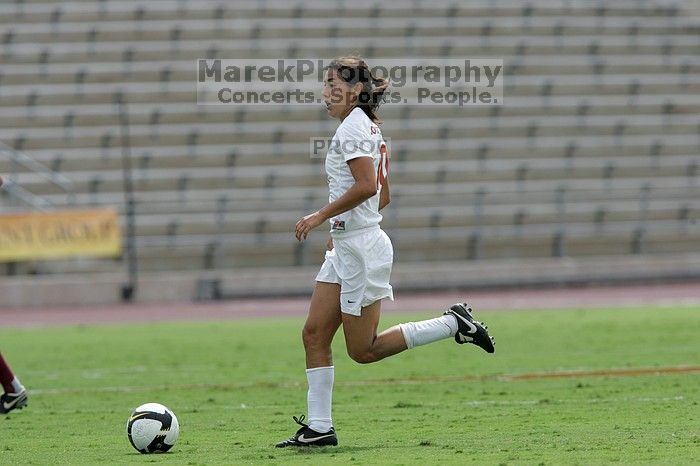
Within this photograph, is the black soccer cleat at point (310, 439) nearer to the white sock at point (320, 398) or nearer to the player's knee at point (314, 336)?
the white sock at point (320, 398)

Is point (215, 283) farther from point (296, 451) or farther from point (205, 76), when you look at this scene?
point (296, 451)

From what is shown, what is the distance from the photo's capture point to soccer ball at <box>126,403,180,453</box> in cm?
732

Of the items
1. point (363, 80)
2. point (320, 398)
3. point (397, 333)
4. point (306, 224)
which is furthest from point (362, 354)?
point (363, 80)

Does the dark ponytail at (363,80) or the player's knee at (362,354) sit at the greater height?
the dark ponytail at (363,80)

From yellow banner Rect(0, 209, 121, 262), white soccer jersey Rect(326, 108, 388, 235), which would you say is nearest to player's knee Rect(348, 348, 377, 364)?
white soccer jersey Rect(326, 108, 388, 235)

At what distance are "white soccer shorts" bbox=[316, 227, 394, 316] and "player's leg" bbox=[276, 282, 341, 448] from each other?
0.07m

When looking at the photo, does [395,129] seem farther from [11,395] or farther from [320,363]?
[320,363]

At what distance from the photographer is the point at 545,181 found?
27.1m

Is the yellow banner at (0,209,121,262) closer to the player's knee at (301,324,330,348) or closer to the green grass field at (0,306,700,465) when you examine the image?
the green grass field at (0,306,700,465)

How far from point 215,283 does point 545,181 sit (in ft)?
25.8

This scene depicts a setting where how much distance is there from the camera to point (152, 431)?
732cm

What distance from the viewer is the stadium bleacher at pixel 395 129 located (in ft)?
82.7

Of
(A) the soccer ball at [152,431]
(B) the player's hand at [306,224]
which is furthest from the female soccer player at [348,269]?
(A) the soccer ball at [152,431]

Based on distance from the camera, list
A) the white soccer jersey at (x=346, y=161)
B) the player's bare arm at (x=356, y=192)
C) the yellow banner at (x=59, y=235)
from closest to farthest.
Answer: the player's bare arm at (x=356, y=192) → the white soccer jersey at (x=346, y=161) → the yellow banner at (x=59, y=235)
